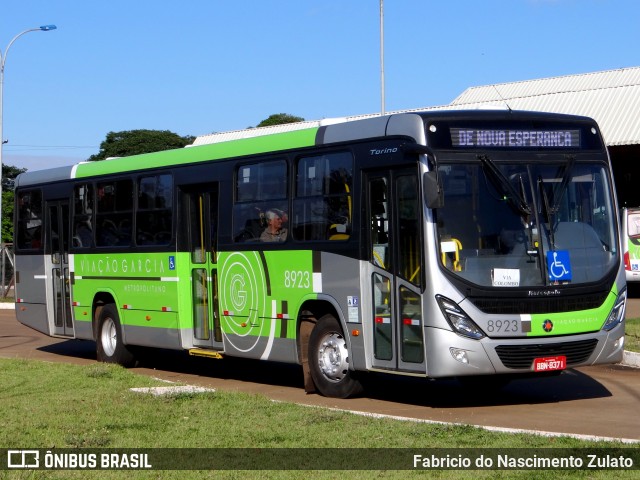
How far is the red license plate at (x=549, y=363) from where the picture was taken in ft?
40.0

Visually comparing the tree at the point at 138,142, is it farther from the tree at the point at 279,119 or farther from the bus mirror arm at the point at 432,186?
the bus mirror arm at the point at 432,186

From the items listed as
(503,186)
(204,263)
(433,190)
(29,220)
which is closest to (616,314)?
(503,186)

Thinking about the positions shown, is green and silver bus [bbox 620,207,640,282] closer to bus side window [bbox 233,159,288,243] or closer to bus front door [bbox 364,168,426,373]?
bus side window [bbox 233,159,288,243]

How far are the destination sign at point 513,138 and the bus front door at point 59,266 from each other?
911 cm

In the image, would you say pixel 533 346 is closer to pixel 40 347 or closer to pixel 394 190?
pixel 394 190

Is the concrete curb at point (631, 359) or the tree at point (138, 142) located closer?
the concrete curb at point (631, 359)

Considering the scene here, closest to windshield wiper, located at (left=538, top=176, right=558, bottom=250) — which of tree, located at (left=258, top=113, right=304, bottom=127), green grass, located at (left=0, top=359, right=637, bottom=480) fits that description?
green grass, located at (left=0, top=359, right=637, bottom=480)

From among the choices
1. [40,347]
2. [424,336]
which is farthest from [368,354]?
[40,347]

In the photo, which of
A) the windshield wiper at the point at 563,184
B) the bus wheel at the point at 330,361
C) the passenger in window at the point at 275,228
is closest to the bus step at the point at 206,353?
the passenger in window at the point at 275,228

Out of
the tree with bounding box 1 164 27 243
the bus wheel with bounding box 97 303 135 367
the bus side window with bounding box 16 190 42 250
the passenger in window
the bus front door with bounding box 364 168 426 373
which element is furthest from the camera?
the tree with bounding box 1 164 27 243

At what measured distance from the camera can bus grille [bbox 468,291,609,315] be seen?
12.0 m

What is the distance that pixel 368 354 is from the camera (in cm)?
1298

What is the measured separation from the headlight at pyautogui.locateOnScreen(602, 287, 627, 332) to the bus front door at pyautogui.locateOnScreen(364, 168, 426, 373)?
6.90 feet

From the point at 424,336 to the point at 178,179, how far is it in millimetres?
5831
